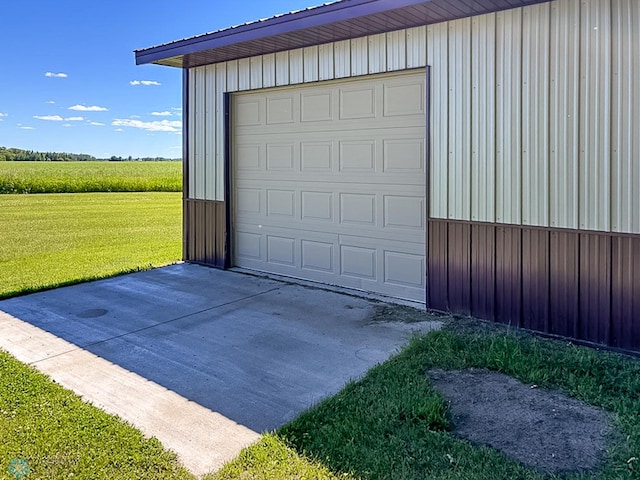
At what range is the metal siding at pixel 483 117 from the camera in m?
4.97

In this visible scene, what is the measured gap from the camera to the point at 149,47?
23.7ft

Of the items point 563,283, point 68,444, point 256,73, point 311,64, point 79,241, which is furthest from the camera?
point 79,241

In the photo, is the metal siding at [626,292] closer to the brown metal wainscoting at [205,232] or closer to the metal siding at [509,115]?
the metal siding at [509,115]

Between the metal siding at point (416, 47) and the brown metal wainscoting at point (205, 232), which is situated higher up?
the metal siding at point (416, 47)

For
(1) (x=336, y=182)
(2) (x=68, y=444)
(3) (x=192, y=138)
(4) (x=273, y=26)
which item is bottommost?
(2) (x=68, y=444)

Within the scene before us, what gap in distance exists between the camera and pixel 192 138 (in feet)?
26.6

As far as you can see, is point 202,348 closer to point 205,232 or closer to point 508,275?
point 508,275

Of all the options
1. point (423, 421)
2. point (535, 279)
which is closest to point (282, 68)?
point (535, 279)

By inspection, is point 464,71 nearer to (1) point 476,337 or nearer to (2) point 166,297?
(1) point 476,337

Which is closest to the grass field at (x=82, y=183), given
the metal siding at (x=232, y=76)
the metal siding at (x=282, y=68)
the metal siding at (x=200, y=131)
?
the metal siding at (x=200, y=131)

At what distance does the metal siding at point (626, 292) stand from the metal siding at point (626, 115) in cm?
14

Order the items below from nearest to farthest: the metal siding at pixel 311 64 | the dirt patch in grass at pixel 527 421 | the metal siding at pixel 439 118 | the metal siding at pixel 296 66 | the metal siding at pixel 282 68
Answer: the dirt patch in grass at pixel 527 421
the metal siding at pixel 439 118
the metal siding at pixel 311 64
the metal siding at pixel 296 66
the metal siding at pixel 282 68

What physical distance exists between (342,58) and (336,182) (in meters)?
1.44

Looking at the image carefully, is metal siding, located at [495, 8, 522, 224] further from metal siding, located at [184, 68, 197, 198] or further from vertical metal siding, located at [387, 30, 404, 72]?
metal siding, located at [184, 68, 197, 198]
